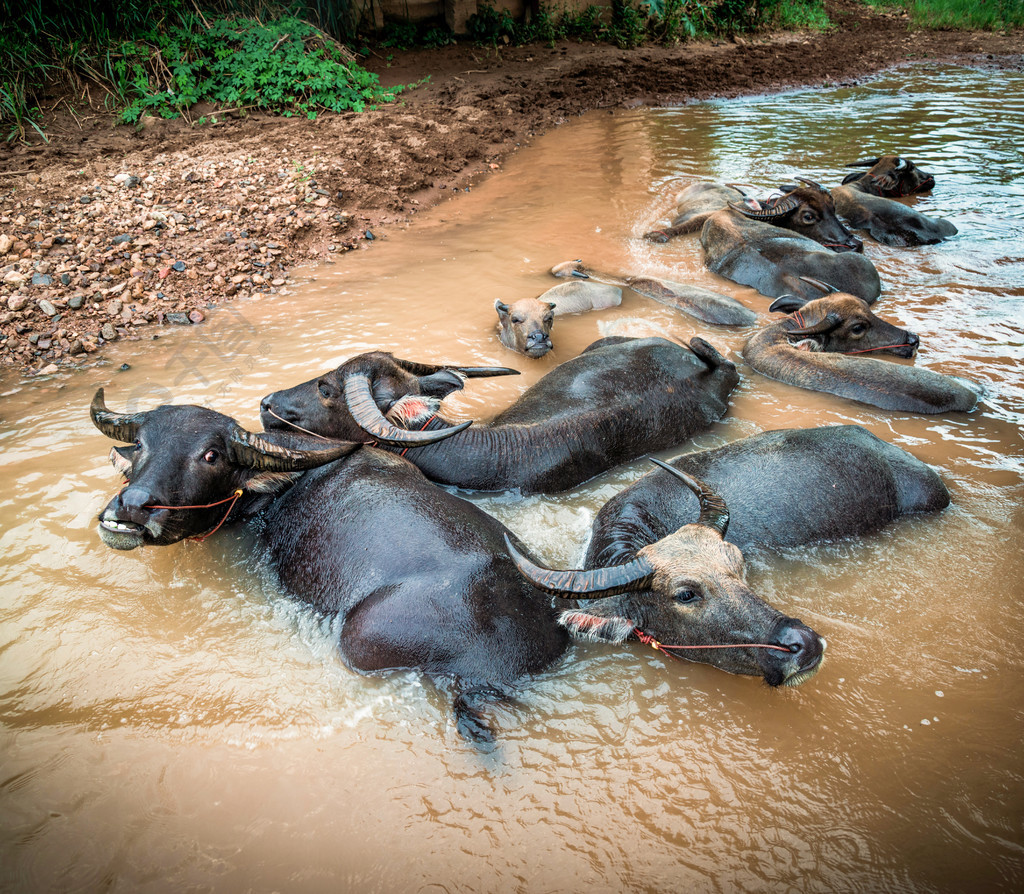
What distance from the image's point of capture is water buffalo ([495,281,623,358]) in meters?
6.26

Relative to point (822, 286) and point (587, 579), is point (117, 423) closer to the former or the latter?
point (587, 579)

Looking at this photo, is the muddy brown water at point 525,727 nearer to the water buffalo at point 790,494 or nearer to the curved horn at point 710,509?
the water buffalo at point 790,494

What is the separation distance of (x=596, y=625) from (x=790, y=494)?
1599 mm

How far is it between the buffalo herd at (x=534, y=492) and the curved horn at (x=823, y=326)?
0.08ft

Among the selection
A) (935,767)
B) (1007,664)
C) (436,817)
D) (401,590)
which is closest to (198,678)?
(401,590)

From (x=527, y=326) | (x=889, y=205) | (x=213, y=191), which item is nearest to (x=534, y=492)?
(x=527, y=326)

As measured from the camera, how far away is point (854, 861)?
8.61ft

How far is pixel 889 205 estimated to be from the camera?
29.0 feet

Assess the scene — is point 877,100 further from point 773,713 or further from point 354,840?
point 354,840

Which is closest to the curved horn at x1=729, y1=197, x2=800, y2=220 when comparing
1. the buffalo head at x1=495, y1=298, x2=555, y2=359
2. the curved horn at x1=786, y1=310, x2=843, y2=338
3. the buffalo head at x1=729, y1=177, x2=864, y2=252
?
the buffalo head at x1=729, y1=177, x2=864, y2=252

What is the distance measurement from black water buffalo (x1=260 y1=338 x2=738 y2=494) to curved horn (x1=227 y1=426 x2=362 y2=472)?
504 mm

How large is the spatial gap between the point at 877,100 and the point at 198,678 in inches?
679

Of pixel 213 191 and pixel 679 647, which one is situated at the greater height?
pixel 213 191

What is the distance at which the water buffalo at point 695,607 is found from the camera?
304 cm
